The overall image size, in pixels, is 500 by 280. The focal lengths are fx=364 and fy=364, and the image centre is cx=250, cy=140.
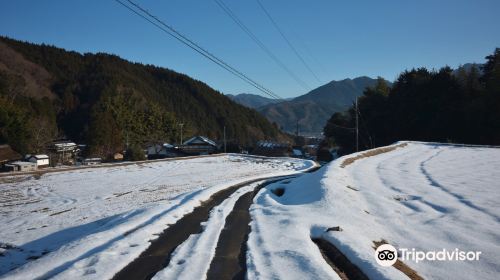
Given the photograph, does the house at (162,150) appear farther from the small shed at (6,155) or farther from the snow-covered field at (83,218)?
the snow-covered field at (83,218)

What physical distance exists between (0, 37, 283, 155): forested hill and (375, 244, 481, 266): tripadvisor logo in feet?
168

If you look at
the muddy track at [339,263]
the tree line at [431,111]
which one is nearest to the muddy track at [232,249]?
the muddy track at [339,263]

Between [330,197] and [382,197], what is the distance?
2.55m

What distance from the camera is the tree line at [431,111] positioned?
45.6 metres

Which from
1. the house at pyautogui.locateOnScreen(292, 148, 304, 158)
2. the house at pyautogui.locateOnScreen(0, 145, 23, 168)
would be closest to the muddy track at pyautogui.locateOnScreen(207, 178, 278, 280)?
the house at pyautogui.locateOnScreen(0, 145, 23, 168)

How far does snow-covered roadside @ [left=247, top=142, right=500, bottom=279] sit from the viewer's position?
22.3 ft

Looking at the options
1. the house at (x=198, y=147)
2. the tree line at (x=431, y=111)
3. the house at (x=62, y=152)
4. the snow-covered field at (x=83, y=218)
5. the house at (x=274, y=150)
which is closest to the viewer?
the snow-covered field at (x=83, y=218)

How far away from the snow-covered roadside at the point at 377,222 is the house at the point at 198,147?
2193 inches

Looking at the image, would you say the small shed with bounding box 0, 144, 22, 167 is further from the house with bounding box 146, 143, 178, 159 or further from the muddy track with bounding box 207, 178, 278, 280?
the muddy track with bounding box 207, 178, 278, 280

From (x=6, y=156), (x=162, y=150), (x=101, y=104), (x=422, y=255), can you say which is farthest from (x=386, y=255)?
(x=101, y=104)

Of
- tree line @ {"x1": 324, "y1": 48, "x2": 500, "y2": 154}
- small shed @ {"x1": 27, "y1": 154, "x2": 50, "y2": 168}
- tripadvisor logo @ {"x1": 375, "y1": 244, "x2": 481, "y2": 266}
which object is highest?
tree line @ {"x1": 324, "y1": 48, "x2": 500, "y2": 154}

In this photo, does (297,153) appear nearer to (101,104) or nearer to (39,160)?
(101,104)

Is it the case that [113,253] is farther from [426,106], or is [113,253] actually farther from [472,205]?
[426,106]

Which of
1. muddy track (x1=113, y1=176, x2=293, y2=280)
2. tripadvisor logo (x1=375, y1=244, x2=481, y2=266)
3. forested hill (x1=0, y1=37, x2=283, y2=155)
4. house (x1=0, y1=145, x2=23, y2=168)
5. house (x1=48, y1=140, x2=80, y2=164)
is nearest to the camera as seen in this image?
muddy track (x1=113, y1=176, x2=293, y2=280)
